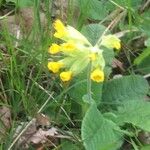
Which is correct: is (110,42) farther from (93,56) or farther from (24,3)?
(24,3)

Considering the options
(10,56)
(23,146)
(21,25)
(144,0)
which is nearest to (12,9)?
(21,25)

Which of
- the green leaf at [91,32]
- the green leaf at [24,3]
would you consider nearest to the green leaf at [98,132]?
the green leaf at [91,32]

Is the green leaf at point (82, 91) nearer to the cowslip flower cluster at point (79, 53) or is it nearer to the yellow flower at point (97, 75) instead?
the cowslip flower cluster at point (79, 53)

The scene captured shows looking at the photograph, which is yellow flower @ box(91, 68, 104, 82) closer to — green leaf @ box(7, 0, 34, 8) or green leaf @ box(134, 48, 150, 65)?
green leaf @ box(134, 48, 150, 65)

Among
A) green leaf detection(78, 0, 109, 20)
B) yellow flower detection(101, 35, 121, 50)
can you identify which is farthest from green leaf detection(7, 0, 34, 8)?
yellow flower detection(101, 35, 121, 50)

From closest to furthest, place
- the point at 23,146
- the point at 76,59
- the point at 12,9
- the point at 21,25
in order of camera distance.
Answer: the point at 76,59
the point at 23,146
the point at 21,25
the point at 12,9

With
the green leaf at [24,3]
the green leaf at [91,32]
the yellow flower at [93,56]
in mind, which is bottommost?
the green leaf at [91,32]

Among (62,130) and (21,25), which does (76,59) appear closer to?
(62,130)
